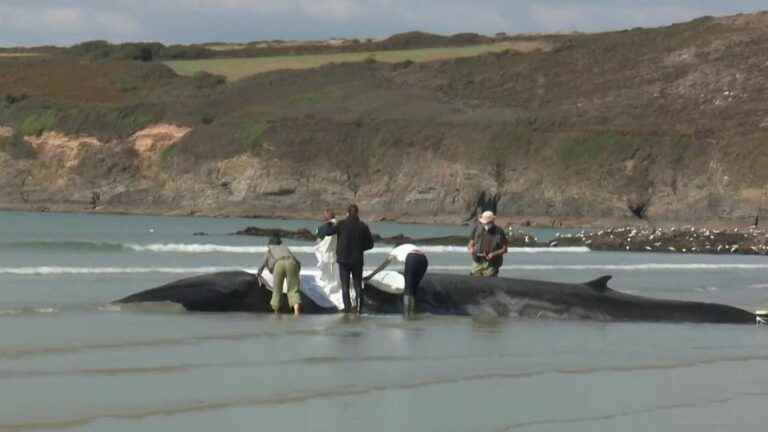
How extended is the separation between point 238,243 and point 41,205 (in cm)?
4157

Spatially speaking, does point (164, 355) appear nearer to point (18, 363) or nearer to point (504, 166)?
point (18, 363)

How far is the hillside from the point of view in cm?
7856

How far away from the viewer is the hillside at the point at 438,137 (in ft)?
258

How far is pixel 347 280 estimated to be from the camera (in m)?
19.6

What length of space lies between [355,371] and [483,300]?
572 cm

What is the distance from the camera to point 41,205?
8694 cm

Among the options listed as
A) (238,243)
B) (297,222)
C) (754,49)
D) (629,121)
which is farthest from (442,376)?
(754,49)

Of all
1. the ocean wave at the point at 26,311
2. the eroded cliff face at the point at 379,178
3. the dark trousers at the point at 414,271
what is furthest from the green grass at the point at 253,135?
the dark trousers at the point at 414,271

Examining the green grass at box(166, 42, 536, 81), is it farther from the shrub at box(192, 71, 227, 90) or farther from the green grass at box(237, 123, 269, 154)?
the green grass at box(237, 123, 269, 154)

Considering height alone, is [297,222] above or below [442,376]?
below

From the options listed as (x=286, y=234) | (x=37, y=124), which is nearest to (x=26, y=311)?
(x=286, y=234)

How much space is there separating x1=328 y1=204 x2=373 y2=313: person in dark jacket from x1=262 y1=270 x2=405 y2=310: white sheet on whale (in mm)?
181

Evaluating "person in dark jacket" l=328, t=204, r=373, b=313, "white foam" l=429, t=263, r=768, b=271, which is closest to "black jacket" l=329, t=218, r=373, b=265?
"person in dark jacket" l=328, t=204, r=373, b=313

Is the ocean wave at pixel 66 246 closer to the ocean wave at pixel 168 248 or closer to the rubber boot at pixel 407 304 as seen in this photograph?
the ocean wave at pixel 168 248
